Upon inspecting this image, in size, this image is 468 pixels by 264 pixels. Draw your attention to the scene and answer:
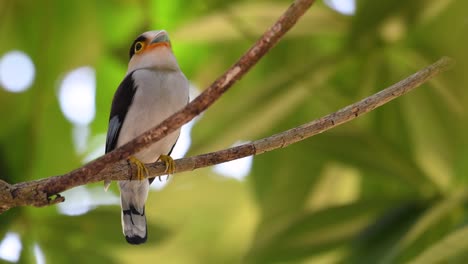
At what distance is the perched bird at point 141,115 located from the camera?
1.76 meters

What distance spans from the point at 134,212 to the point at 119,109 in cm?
24

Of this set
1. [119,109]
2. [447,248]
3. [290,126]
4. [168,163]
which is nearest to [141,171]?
[168,163]

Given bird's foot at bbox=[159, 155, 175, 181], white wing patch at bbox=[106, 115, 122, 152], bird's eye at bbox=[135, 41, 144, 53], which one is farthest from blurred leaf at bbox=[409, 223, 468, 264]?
bird's eye at bbox=[135, 41, 144, 53]

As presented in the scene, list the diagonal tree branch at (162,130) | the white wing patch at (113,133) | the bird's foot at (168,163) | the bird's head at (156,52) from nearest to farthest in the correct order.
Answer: the diagonal tree branch at (162,130)
the bird's foot at (168,163)
the white wing patch at (113,133)
the bird's head at (156,52)

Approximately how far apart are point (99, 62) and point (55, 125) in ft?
1.09

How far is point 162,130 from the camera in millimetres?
998

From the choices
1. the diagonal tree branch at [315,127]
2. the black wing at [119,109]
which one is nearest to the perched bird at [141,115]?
the black wing at [119,109]

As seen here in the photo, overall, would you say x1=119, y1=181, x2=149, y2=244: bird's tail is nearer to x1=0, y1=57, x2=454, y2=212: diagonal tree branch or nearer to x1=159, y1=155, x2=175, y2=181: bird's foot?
x1=159, y1=155, x2=175, y2=181: bird's foot

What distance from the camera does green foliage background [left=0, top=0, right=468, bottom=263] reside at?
6.81ft

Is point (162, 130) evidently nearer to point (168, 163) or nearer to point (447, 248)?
point (168, 163)

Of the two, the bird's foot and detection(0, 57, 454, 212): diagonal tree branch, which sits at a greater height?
the bird's foot

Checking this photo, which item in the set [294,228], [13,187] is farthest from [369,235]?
[13,187]

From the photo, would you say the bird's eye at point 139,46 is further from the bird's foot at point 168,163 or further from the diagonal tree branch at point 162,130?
the diagonal tree branch at point 162,130

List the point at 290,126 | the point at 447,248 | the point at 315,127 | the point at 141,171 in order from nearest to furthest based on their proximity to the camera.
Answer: the point at 315,127 → the point at 141,171 → the point at 447,248 → the point at 290,126
